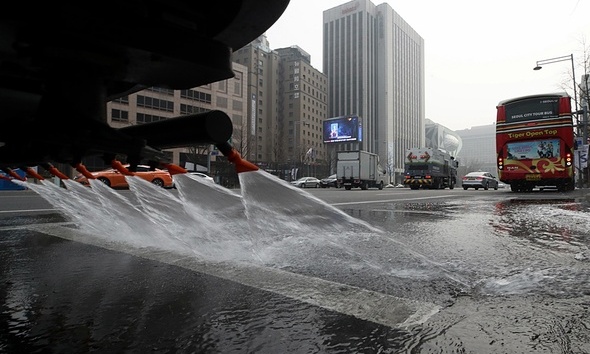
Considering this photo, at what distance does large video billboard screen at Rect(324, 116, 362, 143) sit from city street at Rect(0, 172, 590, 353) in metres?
61.7

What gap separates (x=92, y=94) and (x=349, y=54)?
124 m

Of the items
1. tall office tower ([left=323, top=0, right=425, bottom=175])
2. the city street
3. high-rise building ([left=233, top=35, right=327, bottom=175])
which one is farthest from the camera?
tall office tower ([left=323, top=0, right=425, bottom=175])

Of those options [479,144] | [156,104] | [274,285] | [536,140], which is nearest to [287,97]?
[156,104]

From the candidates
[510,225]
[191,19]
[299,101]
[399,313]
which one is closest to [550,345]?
[399,313]

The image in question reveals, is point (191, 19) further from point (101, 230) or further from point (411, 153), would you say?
point (411, 153)

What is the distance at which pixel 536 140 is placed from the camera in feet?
50.5

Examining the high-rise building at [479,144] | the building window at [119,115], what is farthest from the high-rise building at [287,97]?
the high-rise building at [479,144]

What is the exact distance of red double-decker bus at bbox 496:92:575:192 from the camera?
15.1 m

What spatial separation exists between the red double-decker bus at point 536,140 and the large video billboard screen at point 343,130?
48211mm

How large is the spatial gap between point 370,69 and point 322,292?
124 m

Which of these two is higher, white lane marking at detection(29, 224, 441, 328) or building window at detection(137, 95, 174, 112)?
building window at detection(137, 95, 174, 112)

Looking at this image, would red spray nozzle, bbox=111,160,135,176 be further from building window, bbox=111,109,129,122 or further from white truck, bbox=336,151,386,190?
building window, bbox=111,109,129,122

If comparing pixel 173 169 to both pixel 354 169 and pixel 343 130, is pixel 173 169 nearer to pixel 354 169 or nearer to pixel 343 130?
pixel 354 169

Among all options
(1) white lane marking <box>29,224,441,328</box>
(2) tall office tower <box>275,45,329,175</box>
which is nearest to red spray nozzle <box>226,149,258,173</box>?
(1) white lane marking <box>29,224,441,328</box>
